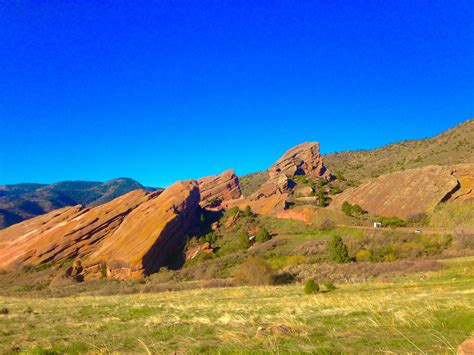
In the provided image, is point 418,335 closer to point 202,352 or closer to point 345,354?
point 345,354

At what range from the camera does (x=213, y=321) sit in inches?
559

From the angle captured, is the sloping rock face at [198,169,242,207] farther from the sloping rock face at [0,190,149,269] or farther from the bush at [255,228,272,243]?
the bush at [255,228,272,243]

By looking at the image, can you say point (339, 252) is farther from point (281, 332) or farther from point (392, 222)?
point (281, 332)

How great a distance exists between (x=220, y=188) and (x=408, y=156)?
180 ft

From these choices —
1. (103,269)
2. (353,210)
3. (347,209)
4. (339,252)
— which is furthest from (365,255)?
(103,269)

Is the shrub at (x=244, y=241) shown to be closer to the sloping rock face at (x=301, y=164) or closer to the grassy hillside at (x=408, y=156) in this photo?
the grassy hillside at (x=408, y=156)

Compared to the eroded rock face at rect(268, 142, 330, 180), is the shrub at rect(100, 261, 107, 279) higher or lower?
lower

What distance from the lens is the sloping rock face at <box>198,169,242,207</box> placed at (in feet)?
342

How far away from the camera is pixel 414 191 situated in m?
50.0

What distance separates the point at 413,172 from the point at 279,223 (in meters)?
21.1

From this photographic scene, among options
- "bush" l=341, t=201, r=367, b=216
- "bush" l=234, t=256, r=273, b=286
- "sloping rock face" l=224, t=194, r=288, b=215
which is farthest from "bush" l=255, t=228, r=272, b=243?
"bush" l=234, t=256, r=273, b=286

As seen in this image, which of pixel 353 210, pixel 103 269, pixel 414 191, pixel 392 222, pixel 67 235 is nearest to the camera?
pixel 392 222

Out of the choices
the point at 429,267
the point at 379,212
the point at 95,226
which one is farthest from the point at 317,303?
the point at 95,226

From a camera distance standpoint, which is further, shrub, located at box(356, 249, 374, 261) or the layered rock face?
the layered rock face
